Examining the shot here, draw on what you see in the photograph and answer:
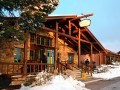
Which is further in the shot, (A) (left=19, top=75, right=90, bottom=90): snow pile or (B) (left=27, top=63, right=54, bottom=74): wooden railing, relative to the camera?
(B) (left=27, top=63, right=54, bottom=74): wooden railing

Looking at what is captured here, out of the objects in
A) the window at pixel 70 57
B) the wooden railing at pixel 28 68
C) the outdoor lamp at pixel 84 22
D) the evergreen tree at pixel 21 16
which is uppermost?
the outdoor lamp at pixel 84 22

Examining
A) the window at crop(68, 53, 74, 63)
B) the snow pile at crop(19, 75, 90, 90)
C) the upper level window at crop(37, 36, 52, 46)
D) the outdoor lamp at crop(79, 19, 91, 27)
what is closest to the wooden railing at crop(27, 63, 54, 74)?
the snow pile at crop(19, 75, 90, 90)

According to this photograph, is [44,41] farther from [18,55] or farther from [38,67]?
[38,67]

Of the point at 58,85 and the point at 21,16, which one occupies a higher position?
the point at 21,16

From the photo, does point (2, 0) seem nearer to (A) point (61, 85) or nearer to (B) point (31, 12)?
(B) point (31, 12)

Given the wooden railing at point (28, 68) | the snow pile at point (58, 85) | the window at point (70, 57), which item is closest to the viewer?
the snow pile at point (58, 85)

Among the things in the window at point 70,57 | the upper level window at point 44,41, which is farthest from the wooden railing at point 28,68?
the window at point 70,57

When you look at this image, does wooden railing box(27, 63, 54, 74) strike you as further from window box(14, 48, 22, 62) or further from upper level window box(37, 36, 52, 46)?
upper level window box(37, 36, 52, 46)

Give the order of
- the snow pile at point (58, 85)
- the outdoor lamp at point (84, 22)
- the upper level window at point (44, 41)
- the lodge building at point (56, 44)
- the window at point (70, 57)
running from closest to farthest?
the snow pile at point (58, 85) → the lodge building at point (56, 44) → the outdoor lamp at point (84, 22) → the upper level window at point (44, 41) → the window at point (70, 57)

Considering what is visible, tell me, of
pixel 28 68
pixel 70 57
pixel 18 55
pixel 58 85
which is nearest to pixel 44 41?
pixel 18 55

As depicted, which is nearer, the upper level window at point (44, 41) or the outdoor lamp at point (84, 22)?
the outdoor lamp at point (84, 22)

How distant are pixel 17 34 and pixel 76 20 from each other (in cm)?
1581

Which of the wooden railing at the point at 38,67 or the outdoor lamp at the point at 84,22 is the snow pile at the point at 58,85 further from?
the outdoor lamp at the point at 84,22

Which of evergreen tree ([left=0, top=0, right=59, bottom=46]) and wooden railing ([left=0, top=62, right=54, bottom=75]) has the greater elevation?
evergreen tree ([left=0, top=0, right=59, bottom=46])
